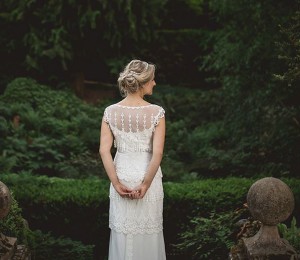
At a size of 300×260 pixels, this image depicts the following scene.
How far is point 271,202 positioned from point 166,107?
10.0m

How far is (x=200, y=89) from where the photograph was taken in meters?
15.9

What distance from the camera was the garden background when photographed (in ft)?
22.0

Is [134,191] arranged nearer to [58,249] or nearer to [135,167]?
[135,167]

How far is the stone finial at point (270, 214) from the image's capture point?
4414mm

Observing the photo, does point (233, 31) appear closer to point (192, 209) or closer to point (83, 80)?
Result: point (192, 209)

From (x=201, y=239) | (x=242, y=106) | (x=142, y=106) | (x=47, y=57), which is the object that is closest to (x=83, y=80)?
(x=47, y=57)

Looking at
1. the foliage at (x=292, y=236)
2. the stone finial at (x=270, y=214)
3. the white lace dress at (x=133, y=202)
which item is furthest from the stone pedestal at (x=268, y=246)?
the white lace dress at (x=133, y=202)

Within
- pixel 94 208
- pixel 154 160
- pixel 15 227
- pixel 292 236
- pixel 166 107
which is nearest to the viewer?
pixel 154 160

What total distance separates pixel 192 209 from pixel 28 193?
2.00 meters

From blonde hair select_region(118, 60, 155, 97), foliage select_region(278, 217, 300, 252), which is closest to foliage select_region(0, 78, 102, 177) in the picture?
blonde hair select_region(118, 60, 155, 97)

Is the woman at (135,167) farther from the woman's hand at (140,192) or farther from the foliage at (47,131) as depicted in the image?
the foliage at (47,131)

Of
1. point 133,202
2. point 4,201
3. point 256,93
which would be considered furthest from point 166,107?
point 4,201

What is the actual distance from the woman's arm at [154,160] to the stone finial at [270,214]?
83cm

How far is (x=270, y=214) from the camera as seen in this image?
4.43m
